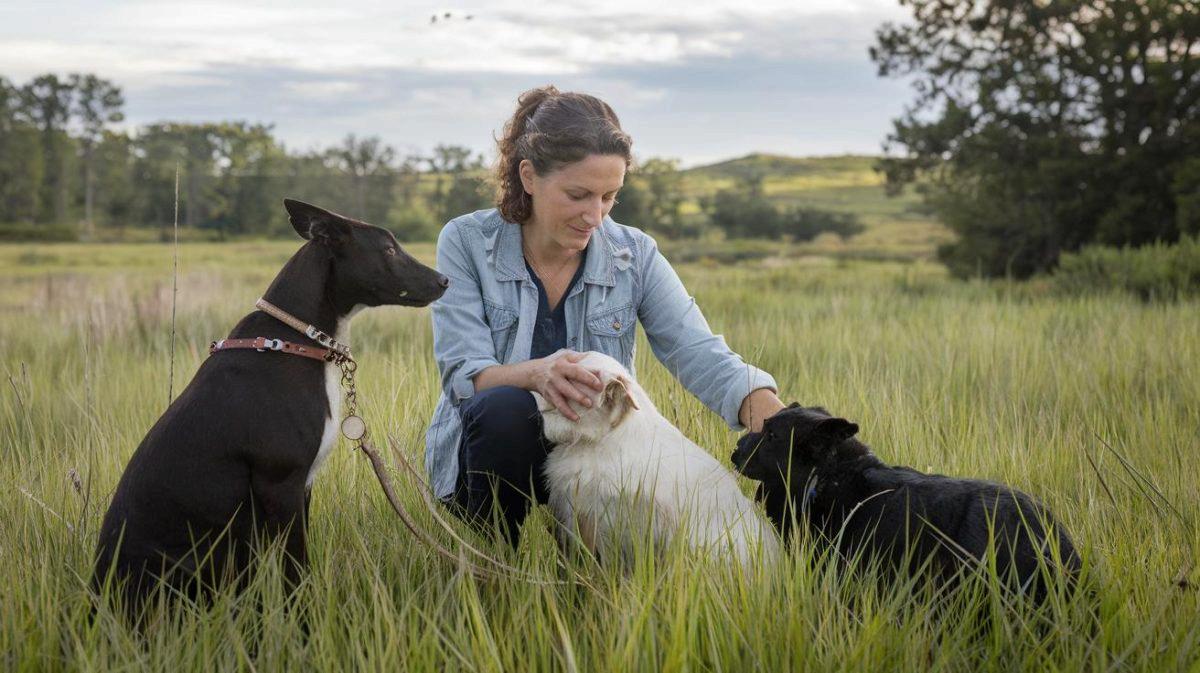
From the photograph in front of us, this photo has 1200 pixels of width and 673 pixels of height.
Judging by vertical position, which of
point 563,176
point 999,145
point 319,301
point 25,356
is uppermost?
point 999,145

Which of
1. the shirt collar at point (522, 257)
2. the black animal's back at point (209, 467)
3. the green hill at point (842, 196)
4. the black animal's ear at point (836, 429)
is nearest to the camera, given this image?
the black animal's back at point (209, 467)

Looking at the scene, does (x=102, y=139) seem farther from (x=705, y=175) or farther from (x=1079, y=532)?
(x=1079, y=532)

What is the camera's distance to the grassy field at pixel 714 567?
2.37 m

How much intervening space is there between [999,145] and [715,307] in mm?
10998

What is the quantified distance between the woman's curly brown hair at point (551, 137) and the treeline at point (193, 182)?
44830 millimetres

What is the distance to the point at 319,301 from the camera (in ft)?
9.95

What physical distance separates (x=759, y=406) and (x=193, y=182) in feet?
250

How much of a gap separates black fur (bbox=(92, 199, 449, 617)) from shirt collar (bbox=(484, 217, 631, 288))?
967mm

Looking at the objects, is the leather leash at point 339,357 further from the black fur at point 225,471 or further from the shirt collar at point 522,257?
the shirt collar at point 522,257

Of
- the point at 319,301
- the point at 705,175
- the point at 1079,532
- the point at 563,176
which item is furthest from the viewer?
the point at 705,175

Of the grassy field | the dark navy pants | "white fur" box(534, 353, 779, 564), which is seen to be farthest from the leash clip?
"white fur" box(534, 353, 779, 564)

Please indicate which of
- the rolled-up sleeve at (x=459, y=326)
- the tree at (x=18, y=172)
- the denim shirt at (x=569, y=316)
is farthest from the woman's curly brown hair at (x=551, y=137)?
the tree at (x=18, y=172)

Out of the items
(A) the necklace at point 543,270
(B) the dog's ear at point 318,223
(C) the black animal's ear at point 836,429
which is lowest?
(C) the black animal's ear at point 836,429

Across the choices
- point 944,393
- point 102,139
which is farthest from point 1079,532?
point 102,139
